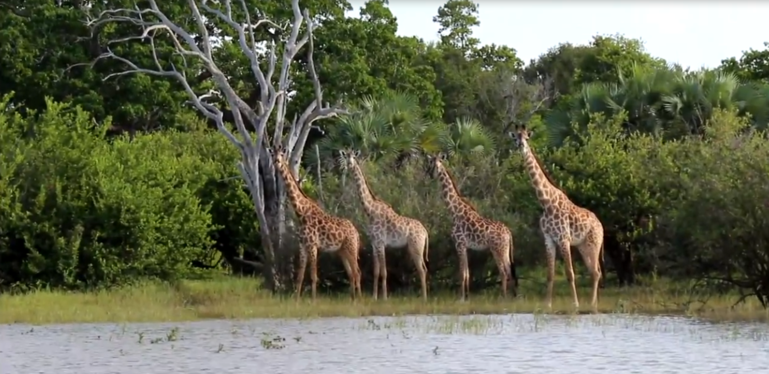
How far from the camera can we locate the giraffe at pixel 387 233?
21.1 meters

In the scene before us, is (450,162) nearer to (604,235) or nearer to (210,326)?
(604,235)

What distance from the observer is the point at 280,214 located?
23.7 meters

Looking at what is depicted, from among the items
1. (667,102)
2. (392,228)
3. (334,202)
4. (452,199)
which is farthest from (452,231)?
(667,102)

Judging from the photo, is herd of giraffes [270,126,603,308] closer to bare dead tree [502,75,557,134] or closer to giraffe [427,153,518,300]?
giraffe [427,153,518,300]

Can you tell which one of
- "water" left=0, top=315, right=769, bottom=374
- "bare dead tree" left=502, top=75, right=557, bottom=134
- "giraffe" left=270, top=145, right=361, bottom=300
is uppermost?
"bare dead tree" left=502, top=75, right=557, bottom=134

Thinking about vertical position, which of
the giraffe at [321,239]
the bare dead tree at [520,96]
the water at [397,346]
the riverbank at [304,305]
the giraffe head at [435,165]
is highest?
the bare dead tree at [520,96]

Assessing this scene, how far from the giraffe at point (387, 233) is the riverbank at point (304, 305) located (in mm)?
464

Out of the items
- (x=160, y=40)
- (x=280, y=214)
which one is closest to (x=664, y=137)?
(x=280, y=214)

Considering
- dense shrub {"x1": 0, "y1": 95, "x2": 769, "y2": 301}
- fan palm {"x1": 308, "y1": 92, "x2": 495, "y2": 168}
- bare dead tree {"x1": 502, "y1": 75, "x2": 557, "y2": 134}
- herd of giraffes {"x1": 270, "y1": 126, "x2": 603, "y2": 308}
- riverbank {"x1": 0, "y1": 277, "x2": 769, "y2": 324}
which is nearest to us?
riverbank {"x1": 0, "y1": 277, "x2": 769, "y2": 324}

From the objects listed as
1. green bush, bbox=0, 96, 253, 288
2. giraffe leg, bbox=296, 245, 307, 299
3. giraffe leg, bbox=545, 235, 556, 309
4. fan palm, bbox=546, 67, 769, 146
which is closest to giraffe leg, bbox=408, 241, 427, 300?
giraffe leg, bbox=296, 245, 307, 299

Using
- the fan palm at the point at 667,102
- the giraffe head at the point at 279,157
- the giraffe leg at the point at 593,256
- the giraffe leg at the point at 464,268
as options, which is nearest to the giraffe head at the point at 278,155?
the giraffe head at the point at 279,157

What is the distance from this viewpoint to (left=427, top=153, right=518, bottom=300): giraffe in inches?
821

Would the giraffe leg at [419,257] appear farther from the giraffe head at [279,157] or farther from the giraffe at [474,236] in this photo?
the giraffe head at [279,157]

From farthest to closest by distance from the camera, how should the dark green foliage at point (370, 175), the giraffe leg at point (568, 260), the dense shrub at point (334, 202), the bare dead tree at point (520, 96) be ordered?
the bare dead tree at point (520, 96) → the dense shrub at point (334, 202) → the giraffe leg at point (568, 260) → the dark green foliage at point (370, 175)
